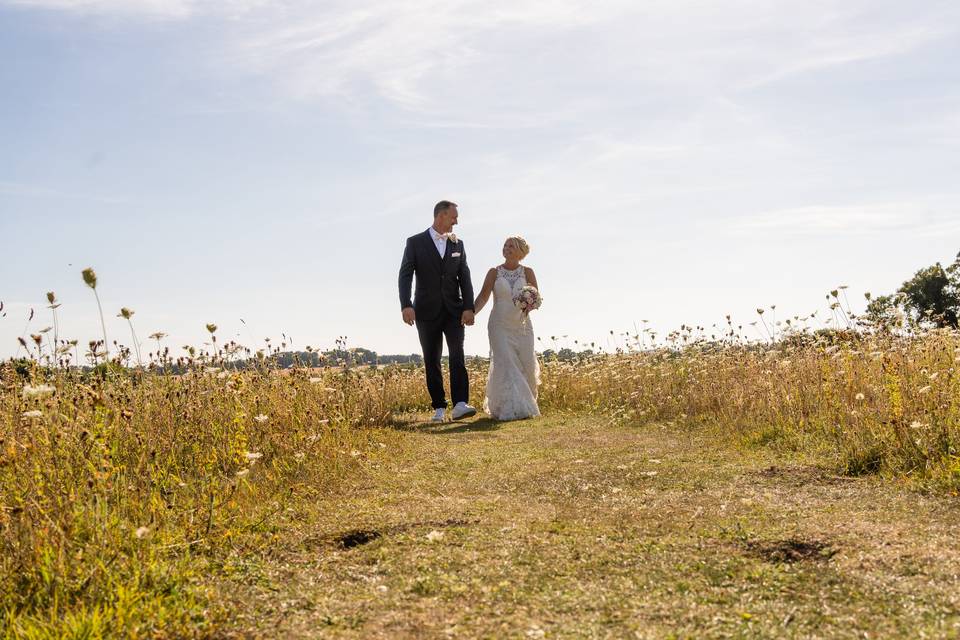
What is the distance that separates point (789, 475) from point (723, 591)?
2781mm

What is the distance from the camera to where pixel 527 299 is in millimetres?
11164

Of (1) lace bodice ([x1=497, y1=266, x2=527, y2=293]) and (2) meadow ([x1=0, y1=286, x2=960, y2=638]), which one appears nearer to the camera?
(2) meadow ([x1=0, y1=286, x2=960, y2=638])

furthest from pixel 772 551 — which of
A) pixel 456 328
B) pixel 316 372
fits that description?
pixel 456 328

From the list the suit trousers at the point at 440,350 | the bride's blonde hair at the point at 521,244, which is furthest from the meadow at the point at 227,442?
the bride's blonde hair at the point at 521,244

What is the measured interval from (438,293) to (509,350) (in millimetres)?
1490

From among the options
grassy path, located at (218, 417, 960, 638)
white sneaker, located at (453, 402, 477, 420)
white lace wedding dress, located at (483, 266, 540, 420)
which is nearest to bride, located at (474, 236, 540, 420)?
white lace wedding dress, located at (483, 266, 540, 420)

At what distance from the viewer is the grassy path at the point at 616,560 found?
2961mm

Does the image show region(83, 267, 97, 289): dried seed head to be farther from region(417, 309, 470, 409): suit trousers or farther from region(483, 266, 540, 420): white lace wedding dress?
region(483, 266, 540, 420): white lace wedding dress

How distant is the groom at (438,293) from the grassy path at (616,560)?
180 inches

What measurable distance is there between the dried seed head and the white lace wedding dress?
23.2 ft

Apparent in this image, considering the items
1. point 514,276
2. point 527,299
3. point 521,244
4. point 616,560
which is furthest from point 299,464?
point 521,244

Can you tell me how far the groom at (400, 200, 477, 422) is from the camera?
34.2 ft

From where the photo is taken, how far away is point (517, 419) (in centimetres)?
1088

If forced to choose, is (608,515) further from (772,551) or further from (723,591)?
(723,591)
